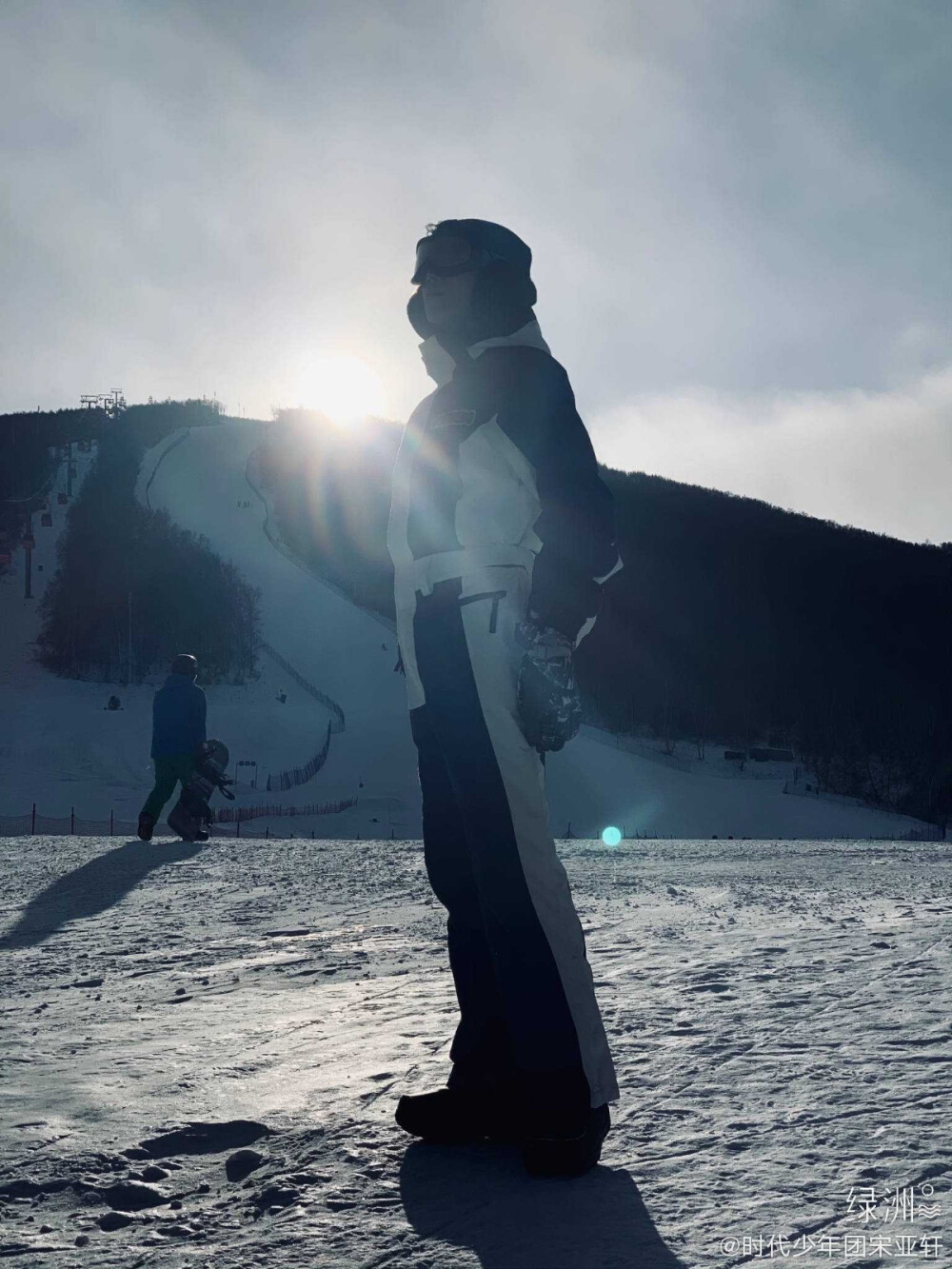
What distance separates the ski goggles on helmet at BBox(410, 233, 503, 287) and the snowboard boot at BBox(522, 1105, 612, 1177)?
72.9 inches

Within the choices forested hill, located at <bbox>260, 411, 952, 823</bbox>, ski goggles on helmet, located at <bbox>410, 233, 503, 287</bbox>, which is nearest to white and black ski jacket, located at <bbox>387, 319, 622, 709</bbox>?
ski goggles on helmet, located at <bbox>410, 233, 503, 287</bbox>

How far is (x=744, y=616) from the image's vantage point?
84000 millimetres

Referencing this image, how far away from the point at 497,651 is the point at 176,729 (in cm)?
952

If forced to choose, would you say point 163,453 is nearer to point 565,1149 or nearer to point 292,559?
point 292,559

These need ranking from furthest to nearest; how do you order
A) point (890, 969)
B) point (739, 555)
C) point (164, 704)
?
point (739, 555)
point (164, 704)
point (890, 969)

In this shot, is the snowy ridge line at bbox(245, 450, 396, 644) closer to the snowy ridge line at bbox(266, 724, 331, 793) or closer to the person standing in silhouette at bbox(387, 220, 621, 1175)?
the snowy ridge line at bbox(266, 724, 331, 793)

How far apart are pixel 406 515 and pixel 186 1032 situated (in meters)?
1.55

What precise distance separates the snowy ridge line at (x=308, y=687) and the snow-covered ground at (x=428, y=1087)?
36.4 metres

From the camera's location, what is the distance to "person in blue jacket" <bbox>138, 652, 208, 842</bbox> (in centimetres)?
1141

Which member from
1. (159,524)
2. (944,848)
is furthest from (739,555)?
(944,848)

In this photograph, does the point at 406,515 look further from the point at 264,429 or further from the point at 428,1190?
the point at 264,429

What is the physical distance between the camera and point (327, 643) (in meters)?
50.5

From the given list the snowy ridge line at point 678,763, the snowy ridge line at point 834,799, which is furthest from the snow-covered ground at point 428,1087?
the snowy ridge line at point 678,763

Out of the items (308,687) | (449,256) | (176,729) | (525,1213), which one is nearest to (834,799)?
(308,687)
